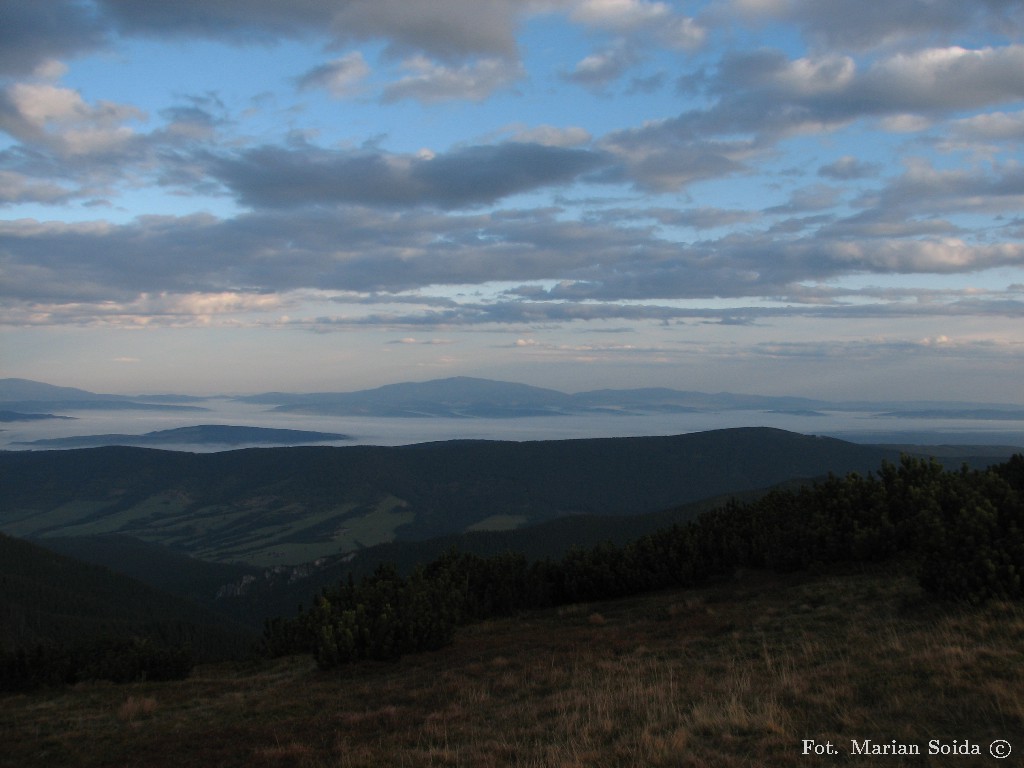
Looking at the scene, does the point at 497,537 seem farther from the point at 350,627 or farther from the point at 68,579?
the point at 350,627

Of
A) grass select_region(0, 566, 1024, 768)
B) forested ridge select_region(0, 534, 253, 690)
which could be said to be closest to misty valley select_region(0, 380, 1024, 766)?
grass select_region(0, 566, 1024, 768)

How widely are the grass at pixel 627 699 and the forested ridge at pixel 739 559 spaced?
2.79ft

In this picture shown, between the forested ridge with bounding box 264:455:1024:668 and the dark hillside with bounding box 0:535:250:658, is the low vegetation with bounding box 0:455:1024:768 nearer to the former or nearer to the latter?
the forested ridge with bounding box 264:455:1024:668

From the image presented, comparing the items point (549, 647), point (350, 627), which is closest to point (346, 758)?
point (549, 647)

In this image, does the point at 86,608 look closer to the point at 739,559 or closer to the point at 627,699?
the point at 739,559

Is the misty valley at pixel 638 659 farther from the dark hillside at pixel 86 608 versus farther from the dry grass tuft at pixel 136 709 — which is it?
the dark hillside at pixel 86 608

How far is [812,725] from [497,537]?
146291 mm

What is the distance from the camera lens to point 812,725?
8.35 metres

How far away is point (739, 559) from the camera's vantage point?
24047mm

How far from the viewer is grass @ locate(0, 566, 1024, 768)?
813 cm

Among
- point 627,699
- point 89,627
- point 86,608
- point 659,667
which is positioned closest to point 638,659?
Answer: point 659,667

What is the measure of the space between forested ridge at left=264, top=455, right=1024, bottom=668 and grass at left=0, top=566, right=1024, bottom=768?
2.79ft

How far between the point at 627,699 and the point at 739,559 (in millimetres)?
15000

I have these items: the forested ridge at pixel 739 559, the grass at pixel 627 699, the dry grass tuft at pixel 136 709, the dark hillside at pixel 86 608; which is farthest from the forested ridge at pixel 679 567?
the dark hillside at pixel 86 608
